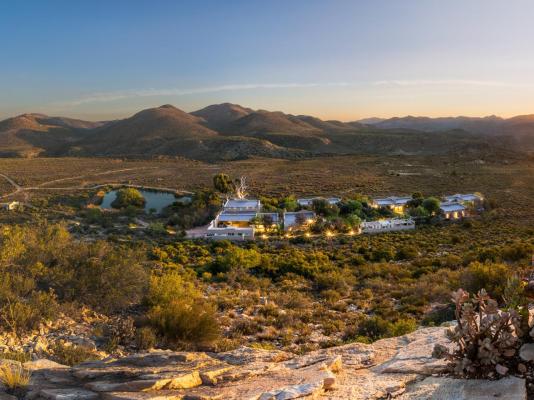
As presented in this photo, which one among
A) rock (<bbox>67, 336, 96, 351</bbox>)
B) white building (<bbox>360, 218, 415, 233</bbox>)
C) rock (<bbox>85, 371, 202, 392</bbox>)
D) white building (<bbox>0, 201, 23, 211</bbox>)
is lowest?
white building (<bbox>360, 218, 415, 233</bbox>)

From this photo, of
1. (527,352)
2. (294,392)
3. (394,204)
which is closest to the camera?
(527,352)

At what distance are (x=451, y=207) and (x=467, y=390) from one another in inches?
1493

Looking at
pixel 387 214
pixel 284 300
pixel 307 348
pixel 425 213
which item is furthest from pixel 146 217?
pixel 307 348

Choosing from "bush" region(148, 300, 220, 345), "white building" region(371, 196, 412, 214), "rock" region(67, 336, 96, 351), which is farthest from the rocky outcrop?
"white building" region(371, 196, 412, 214)

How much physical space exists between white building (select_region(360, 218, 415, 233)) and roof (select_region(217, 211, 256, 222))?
9.13 meters

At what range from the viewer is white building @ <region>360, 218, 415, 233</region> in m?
32.9

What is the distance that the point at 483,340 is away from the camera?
4.21 meters

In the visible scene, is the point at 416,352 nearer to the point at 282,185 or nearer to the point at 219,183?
the point at 219,183

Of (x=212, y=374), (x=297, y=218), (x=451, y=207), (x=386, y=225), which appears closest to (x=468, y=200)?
(x=451, y=207)

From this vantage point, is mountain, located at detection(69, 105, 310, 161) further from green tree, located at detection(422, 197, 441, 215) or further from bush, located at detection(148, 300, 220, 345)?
bush, located at detection(148, 300, 220, 345)

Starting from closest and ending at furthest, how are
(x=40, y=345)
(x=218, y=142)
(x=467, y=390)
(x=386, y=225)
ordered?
(x=467, y=390), (x=40, y=345), (x=386, y=225), (x=218, y=142)

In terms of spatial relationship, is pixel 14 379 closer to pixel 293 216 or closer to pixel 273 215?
pixel 293 216

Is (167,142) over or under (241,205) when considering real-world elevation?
over

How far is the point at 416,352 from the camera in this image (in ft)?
18.4
